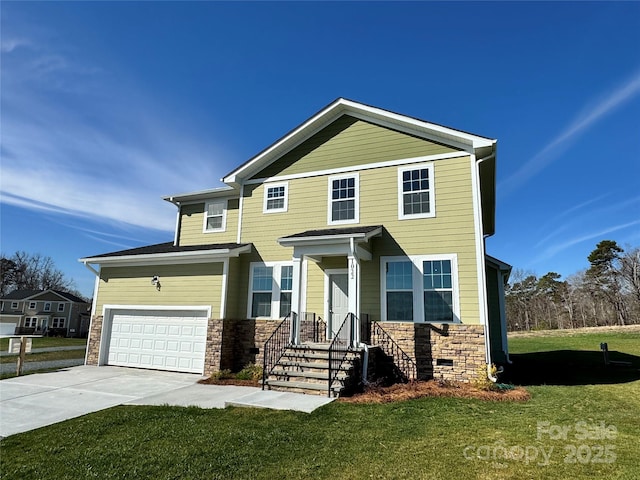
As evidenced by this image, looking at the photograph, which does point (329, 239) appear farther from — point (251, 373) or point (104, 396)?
point (104, 396)

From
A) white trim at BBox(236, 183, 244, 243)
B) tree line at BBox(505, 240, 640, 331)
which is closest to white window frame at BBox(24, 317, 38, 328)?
white trim at BBox(236, 183, 244, 243)

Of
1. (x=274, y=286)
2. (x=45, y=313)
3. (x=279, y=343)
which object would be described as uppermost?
(x=274, y=286)

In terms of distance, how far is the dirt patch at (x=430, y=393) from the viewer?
758 cm

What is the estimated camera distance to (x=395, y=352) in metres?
10.0

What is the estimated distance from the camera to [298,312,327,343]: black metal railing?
1097 cm

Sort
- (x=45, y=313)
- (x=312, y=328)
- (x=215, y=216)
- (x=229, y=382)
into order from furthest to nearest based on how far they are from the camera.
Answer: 1. (x=45, y=313)
2. (x=215, y=216)
3. (x=312, y=328)
4. (x=229, y=382)

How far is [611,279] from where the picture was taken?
34.6 m

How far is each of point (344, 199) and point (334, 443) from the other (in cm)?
793

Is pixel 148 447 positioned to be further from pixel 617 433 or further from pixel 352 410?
pixel 617 433

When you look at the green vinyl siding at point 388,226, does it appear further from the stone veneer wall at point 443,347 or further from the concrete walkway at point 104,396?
the concrete walkway at point 104,396

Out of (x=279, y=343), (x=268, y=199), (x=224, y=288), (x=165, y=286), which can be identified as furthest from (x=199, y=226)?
(x=279, y=343)

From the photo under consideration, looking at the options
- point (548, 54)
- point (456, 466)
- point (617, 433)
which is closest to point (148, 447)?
point (456, 466)

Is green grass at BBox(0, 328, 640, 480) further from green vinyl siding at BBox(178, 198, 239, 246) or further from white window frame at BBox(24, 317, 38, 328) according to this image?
white window frame at BBox(24, 317, 38, 328)

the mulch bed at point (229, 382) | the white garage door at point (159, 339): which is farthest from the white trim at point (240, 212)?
the mulch bed at point (229, 382)
